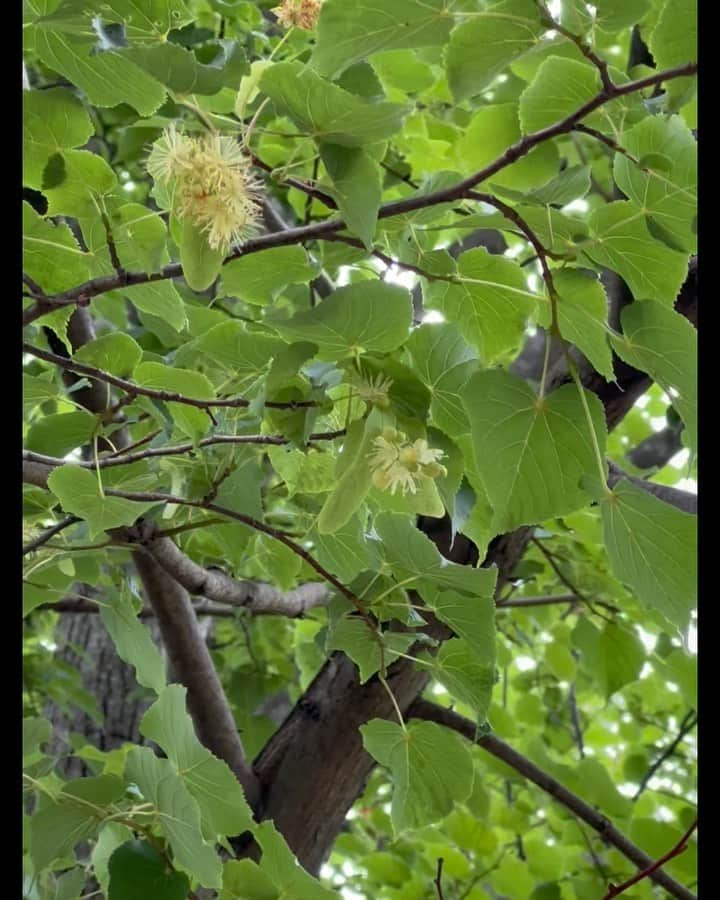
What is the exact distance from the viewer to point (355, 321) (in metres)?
0.69

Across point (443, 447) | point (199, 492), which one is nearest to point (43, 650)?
point (199, 492)

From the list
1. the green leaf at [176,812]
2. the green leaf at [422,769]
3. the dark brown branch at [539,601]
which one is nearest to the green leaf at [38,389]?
the green leaf at [176,812]

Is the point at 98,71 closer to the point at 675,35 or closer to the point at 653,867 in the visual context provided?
the point at 675,35

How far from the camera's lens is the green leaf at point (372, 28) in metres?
0.63

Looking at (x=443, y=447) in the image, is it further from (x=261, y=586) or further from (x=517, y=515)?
(x=261, y=586)

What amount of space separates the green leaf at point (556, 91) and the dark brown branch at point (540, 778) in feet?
2.69

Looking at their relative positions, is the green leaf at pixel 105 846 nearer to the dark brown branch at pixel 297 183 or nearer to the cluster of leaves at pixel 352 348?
the cluster of leaves at pixel 352 348

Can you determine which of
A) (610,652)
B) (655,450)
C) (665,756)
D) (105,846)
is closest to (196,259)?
(105,846)

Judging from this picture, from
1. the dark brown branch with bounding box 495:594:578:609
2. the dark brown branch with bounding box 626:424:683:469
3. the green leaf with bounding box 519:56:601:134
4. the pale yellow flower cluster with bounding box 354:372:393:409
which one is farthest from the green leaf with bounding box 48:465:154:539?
the dark brown branch with bounding box 626:424:683:469

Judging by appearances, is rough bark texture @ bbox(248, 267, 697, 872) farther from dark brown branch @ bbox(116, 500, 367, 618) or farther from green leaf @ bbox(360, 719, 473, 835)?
dark brown branch @ bbox(116, 500, 367, 618)

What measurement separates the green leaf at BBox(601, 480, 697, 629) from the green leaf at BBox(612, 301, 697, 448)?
2.3 inches

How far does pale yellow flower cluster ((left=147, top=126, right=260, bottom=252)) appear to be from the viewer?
671 millimetres

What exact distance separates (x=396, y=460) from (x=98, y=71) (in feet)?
1.21

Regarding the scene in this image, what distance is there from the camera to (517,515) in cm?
79
